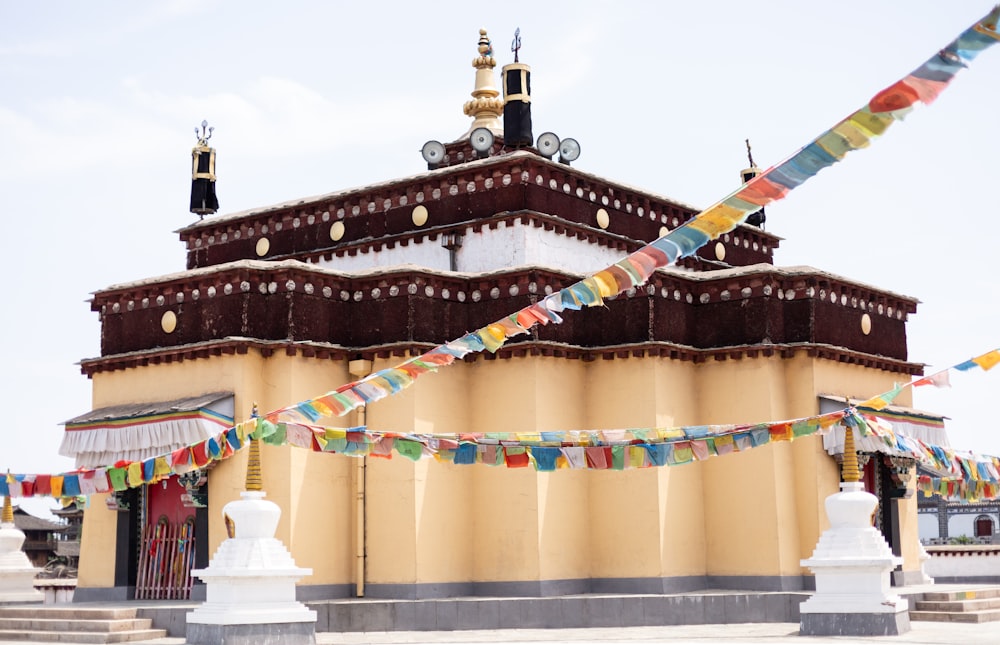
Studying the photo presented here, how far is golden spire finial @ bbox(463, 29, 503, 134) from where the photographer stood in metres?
25.0

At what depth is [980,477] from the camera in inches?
670

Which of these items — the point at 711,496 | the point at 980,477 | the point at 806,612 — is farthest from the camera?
the point at 711,496

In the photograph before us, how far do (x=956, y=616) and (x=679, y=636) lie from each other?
4307mm

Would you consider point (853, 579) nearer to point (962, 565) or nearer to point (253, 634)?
point (253, 634)

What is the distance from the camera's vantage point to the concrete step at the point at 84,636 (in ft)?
53.8

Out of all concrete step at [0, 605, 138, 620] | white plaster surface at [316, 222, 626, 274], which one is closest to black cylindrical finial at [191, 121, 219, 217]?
white plaster surface at [316, 222, 626, 274]

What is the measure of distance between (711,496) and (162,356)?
27.3 feet

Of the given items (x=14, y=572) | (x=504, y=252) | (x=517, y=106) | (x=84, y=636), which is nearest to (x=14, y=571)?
(x=14, y=572)

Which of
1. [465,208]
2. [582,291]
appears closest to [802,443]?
[465,208]

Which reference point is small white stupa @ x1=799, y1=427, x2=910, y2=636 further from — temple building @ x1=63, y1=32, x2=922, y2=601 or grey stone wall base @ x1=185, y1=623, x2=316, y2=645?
grey stone wall base @ x1=185, y1=623, x2=316, y2=645

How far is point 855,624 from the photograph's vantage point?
15.0 metres

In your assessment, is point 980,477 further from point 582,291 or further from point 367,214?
point 367,214

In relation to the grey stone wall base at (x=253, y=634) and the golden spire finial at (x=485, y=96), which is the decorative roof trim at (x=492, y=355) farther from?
the golden spire finial at (x=485, y=96)

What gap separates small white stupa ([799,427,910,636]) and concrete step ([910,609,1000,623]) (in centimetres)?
258
